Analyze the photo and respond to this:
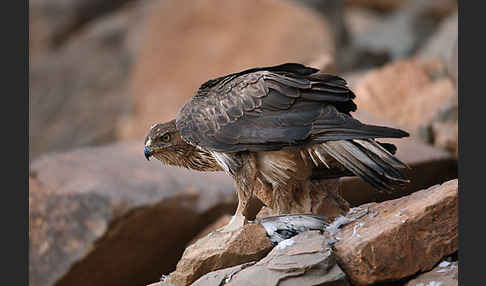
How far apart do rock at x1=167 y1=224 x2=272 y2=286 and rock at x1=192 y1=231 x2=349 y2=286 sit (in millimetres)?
152

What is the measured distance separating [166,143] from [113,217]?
243 cm

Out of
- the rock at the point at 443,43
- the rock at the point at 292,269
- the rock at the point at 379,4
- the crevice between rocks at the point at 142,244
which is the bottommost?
the crevice between rocks at the point at 142,244

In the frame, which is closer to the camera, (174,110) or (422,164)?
(422,164)

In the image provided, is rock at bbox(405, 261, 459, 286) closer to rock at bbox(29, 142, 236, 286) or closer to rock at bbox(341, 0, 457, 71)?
rock at bbox(29, 142, 236, 286)

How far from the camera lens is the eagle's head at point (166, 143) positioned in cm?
517

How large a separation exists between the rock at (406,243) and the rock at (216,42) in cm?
781

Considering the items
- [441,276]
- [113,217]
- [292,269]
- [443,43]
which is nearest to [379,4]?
[443,43]

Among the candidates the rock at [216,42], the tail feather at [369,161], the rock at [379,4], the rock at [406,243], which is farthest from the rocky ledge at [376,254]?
the rock at [379,4]

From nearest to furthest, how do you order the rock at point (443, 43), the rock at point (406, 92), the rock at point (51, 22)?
the rock at point (406, 92) < the rock at point (443, 43) < the rock at point (51, 22)

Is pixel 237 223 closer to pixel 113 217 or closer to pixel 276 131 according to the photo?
pixel 276 131

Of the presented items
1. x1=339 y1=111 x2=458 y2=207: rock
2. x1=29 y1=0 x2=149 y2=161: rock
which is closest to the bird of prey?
x1=339 y1=111 x2=458 y2=207: rock

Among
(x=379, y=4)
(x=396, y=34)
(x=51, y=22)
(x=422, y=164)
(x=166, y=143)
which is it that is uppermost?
(x=379, y=4)

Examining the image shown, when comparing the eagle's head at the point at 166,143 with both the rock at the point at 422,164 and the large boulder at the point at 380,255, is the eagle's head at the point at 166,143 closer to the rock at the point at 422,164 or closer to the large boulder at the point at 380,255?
the large boulder at the point at 380,255

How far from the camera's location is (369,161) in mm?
4449
